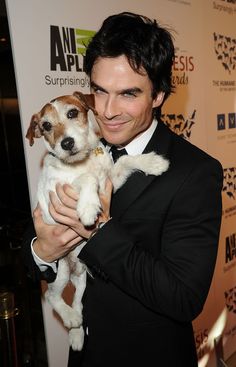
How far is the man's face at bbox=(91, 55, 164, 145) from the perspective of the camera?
1.44m

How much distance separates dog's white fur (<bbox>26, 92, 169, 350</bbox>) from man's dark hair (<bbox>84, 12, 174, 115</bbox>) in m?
0.25

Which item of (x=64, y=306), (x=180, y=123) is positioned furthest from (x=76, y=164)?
(x=180, y=123)

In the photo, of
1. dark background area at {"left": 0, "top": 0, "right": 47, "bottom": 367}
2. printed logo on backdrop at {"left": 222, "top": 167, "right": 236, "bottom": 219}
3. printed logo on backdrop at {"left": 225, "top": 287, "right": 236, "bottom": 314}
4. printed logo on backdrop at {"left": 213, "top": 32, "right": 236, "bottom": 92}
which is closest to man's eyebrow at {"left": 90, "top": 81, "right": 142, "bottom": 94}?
dark background area at {"left": 0, "top": 0, "right": 47, "bottom": 367}

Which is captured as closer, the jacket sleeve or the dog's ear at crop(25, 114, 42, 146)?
the jacket sleeve

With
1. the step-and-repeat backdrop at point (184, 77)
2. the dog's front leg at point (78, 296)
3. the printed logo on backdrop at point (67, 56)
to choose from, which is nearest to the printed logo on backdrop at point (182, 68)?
the step-and-repeat backdrop at point (184, 77)

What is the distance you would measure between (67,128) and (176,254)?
2.36 ft

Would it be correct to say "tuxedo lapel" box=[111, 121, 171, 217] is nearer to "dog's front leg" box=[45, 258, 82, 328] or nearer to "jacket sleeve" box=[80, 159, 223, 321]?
"jacket sleeve" box=[80, 159, 223, 321]

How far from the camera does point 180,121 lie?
3.10 metres

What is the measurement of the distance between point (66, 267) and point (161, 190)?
0.66 m

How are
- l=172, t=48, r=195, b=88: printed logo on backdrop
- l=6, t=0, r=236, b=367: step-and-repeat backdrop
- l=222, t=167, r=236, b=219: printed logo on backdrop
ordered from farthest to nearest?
l=222, t=167, r=236, b=219: printed logo on backdrop → l=172, t=48, r=195, b=88: printed logo on backdrop → l=6, t=0, r=236, b=367: step-and-repeat backdrop

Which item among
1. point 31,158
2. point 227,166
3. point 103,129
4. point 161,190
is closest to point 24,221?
point 31,158

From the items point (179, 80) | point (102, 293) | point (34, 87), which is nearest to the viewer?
point (102, 293)

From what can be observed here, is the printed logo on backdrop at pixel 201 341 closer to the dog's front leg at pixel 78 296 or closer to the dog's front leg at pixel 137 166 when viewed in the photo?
the dog's front leg at pixel 78 296

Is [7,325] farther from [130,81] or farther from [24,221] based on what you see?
[130,81]
